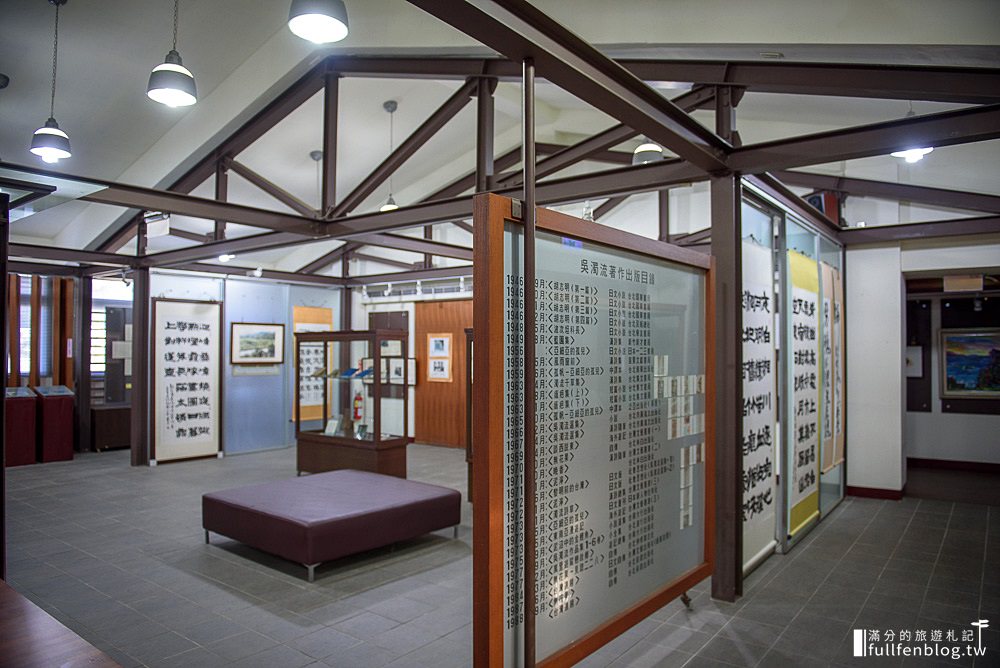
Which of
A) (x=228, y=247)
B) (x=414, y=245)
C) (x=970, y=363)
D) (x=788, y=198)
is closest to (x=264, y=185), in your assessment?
(x=228, y=247)

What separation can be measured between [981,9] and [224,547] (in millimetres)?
6302

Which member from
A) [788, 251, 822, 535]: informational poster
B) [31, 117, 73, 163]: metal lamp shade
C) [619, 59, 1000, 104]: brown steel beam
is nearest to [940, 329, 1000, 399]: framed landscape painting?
[788, 251, 822, 535]: informational poster

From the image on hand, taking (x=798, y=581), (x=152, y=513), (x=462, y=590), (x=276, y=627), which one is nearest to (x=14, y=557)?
(x=152, y=513)

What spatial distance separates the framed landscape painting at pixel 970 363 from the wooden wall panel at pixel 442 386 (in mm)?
6882

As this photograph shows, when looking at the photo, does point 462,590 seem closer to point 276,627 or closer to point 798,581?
point 276,627

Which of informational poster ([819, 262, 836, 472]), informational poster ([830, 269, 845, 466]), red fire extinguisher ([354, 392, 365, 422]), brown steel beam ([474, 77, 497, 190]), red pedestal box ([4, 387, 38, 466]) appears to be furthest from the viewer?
red pedestal box ([4, 387, 38, 466])

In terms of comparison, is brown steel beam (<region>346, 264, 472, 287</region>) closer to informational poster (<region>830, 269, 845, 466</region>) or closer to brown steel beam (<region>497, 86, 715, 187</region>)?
brown steel beam (<region>497, 86, 715, 187</region>)

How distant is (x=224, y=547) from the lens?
5227 millimetres

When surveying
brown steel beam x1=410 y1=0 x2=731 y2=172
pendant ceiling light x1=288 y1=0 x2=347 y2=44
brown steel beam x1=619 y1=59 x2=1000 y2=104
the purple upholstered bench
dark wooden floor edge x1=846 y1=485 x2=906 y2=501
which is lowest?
dark wooden floor edge x1=846 y1=485 x2=906 y2=501

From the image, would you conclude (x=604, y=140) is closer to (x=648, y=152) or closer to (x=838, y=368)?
(x=648, y=152)

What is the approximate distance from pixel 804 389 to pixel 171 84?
567 cm

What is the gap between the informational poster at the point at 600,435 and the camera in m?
2.18

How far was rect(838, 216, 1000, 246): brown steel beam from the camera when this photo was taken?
247 inches

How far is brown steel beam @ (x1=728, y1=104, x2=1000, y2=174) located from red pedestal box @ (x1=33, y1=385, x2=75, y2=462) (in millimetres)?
9812
